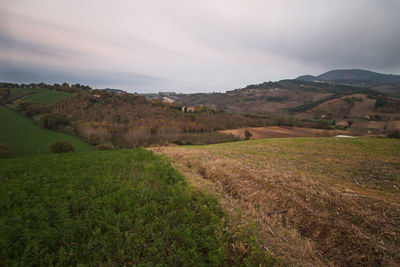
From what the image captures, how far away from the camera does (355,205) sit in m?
5.09

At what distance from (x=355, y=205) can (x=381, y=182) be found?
4282mm

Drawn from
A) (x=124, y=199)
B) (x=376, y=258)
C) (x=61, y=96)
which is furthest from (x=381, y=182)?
(x=61, y=96)

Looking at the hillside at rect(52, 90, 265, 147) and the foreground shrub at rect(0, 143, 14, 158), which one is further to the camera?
the hillside at rect(52, 90, 265, 147)

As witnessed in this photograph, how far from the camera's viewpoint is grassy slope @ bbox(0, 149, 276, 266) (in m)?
3.07

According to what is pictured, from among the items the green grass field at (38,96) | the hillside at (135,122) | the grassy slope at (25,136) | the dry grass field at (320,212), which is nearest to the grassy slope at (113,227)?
the dry grass field at (320,212)

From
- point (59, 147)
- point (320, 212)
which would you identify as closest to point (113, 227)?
point (320, 212)

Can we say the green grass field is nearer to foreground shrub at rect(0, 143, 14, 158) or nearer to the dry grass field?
foreground shrub at rect(0, 143, 14, 158)

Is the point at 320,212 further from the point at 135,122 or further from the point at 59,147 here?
the point at 135,122

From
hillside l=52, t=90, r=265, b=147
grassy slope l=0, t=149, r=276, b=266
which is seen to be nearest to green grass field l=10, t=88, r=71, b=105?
hillside l=52, t=90, r=265, b=147

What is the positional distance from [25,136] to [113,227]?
38.7m

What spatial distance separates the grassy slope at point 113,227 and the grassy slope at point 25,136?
993 inches

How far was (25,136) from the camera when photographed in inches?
1085

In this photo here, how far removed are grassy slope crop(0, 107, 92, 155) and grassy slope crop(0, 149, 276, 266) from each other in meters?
25.2

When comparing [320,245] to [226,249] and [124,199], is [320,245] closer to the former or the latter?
[226,249]
